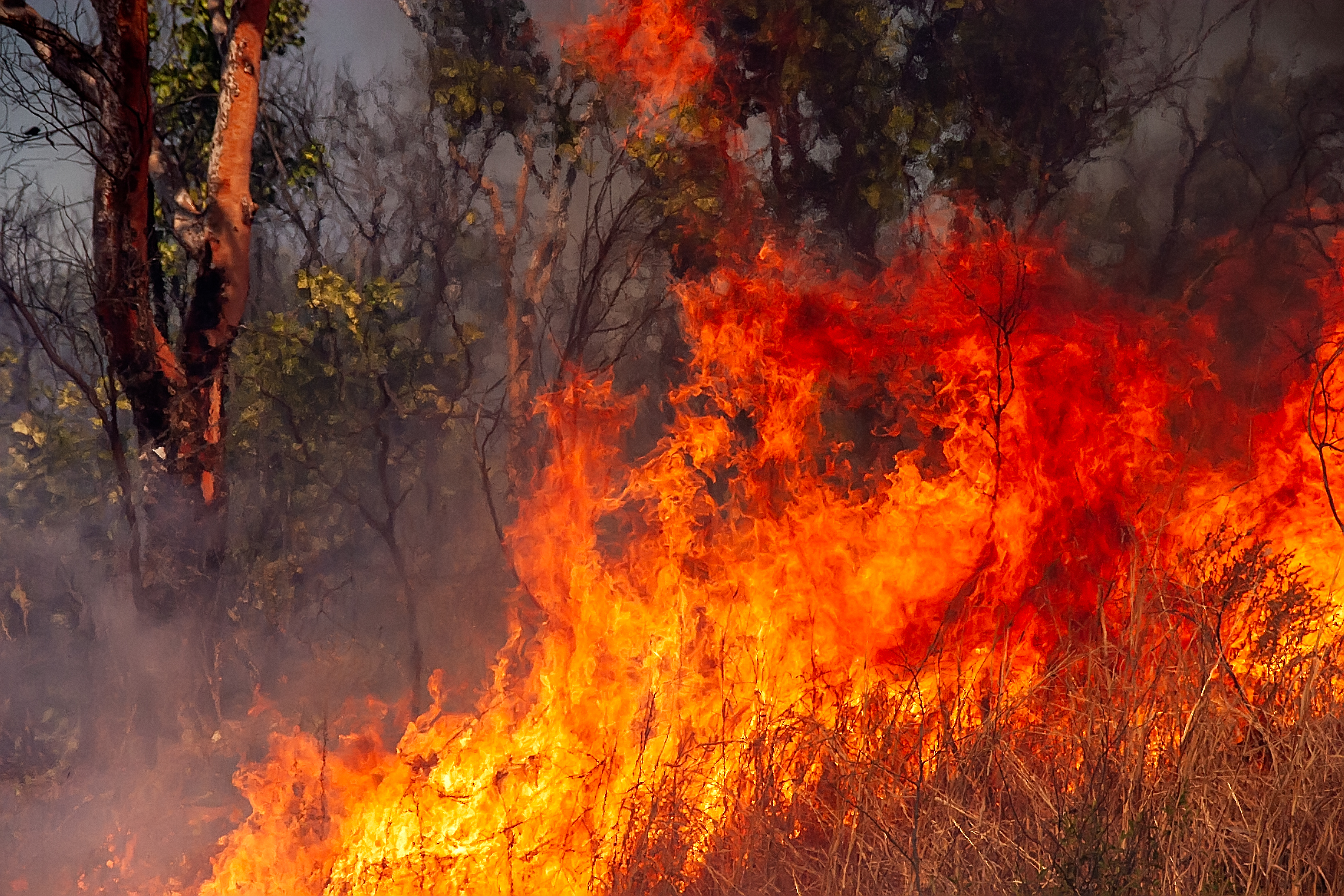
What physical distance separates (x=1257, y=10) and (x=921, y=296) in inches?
327

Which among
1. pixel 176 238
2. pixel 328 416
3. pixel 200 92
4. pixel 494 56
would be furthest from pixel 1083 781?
pixel 328 416

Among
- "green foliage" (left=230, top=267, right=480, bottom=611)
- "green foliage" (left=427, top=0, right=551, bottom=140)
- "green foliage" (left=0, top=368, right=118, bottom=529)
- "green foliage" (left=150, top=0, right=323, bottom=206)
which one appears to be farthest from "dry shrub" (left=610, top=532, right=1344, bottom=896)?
"green foliage" (left=0, top=368, right=118, bottom=529)

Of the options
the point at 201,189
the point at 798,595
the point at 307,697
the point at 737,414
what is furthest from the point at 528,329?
the point at 798,595

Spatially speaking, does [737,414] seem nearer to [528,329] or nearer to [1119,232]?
[528,329]

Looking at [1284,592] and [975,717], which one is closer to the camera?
[1284,592]

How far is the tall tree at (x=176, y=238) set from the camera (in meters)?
6.89

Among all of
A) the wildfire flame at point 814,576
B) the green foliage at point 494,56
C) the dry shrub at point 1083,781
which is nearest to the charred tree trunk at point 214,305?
the wildfire flame at point 814,576

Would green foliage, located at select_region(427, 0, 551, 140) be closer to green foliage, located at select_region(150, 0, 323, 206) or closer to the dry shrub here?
green foliage, located at select_region(150, 0, 323, 206)

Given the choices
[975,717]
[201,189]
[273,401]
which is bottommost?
[975,717]

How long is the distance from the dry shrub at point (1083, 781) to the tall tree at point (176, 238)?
17.1ft

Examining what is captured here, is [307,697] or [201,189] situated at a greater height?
[201,189]

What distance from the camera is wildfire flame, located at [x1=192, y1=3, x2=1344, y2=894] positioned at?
5.30m

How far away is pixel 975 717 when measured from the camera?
4758 millimetres

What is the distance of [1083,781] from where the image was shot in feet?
12.1
